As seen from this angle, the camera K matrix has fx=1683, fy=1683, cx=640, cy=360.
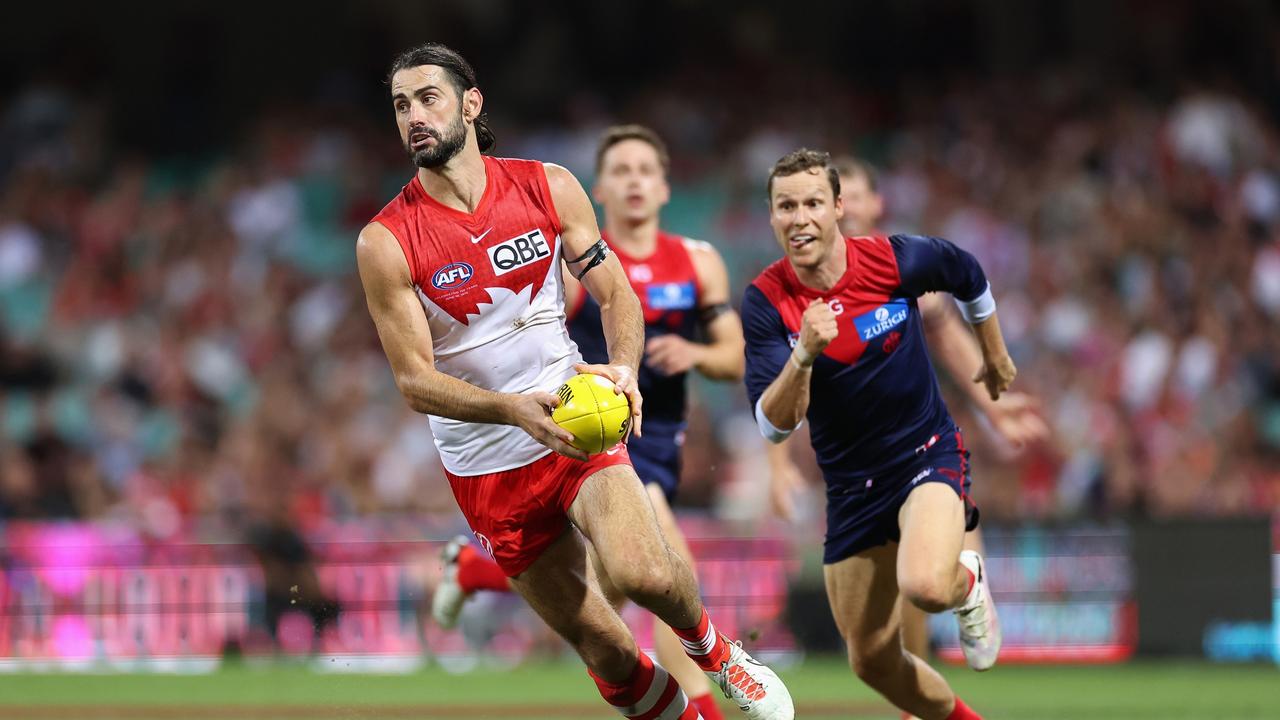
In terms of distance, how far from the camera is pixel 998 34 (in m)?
21.5

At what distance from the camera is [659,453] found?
9359 millimetres

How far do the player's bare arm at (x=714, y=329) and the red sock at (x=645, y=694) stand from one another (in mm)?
2368

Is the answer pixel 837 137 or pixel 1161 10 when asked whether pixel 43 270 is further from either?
pixel 1161 10

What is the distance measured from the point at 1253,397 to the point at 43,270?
13674 millimetres

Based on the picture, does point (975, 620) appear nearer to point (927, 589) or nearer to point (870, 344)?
point (927, 589)

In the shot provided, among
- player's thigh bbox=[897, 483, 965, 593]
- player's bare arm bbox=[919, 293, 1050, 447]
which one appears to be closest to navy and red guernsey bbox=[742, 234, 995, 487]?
player's thigh bbox=[897, 483, 965, 593]

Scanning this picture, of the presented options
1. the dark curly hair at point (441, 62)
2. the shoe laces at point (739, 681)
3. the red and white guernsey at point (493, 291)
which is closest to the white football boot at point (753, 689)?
the shoe laces at point (739, 681)

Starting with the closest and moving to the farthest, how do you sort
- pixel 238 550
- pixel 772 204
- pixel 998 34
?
pixel 772 204 → pixel 238 550 → pixel 998 34

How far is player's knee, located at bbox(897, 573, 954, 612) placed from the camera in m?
7.28

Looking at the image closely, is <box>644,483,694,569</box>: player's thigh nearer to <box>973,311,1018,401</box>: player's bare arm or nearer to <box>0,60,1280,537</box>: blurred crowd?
<box>973,311,1018,401</box>: player's bare arm

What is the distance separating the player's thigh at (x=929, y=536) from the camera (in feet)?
24.0

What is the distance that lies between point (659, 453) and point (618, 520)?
8.78 feet

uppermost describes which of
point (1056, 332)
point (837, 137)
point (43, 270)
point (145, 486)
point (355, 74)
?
point (355, 74)

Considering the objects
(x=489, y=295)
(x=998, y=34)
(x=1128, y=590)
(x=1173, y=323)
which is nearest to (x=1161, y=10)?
(x=998, y=34)
